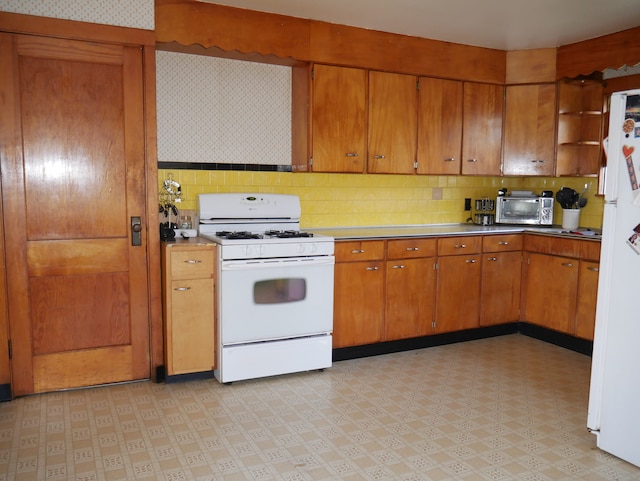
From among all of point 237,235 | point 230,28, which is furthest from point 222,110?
point 237,235

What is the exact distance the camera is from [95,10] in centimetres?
327

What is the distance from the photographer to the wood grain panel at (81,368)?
3370mm

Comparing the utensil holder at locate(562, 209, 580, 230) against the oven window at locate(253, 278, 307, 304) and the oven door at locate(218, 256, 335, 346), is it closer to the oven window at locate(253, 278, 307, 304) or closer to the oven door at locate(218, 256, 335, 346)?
the oven door at locate(218, 256, 335, 346)

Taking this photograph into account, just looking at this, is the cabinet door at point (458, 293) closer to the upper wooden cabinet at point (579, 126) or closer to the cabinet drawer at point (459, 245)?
the cabinet drawer at point (459, 245)

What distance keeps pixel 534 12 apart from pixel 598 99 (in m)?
1.42

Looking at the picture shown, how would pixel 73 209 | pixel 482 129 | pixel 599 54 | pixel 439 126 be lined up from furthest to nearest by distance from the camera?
1. pixel 482 129
2. pixel 439 126
3. pixel 599 54
4. pixel 73 209

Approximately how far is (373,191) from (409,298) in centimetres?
107

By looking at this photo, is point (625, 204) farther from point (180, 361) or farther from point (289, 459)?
point (180, 361)

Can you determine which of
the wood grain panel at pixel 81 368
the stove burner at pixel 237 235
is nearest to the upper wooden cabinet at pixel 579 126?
the stove burner at pixel 237 235

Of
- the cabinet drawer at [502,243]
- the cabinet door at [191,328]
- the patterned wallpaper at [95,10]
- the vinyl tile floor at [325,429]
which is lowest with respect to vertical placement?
the vinyl tile floor at [325,429]

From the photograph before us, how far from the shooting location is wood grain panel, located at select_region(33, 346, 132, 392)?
337cm

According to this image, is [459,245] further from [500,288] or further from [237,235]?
[237,235]

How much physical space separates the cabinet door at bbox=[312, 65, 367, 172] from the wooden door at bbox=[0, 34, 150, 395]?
4.40 feet

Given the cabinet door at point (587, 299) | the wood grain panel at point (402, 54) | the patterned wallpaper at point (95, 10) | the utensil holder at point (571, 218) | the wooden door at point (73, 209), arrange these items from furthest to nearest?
the utensil holder at point (571, 218), the cabinet door at point (587, 299), the wood grain panel at point (402, 54), the wooden door at point (73, 209), the patterned wallpaper at point (95, 10)
